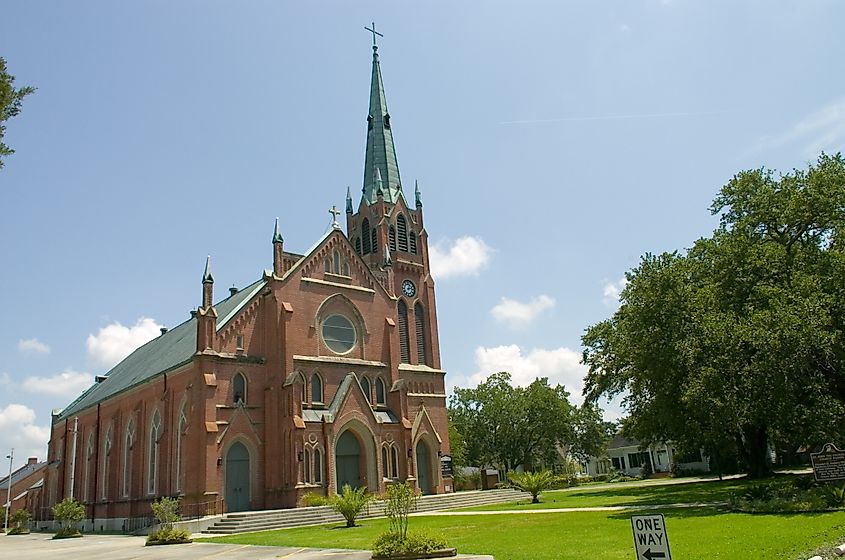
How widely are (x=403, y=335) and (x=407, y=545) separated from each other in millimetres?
34649

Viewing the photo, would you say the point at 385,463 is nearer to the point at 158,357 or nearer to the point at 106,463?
the point at 158,357

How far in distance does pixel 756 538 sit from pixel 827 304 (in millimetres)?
12526

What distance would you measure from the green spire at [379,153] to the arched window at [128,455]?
23921 millimetres

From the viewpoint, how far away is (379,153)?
2180 inches

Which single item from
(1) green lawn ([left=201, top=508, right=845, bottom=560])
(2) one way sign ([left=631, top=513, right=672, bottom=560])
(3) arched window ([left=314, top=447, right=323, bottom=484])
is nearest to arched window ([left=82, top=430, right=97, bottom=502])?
(3) arched window ([left=314, top=447, right=323, bottom=484])

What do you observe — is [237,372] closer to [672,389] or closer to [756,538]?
[672,389]

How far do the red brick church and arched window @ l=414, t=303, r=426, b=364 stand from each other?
8 cm

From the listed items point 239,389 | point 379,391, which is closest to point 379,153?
point 379,391

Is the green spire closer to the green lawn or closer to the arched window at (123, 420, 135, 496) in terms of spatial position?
the arched window at (123, 420, 135, 496)

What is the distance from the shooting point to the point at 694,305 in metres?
29.0

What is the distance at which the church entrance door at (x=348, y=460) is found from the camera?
40938 millimetres

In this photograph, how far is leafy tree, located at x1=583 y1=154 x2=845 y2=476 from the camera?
23.4 meters

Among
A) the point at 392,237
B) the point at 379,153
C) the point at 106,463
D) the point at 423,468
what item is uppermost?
the point at 379,153

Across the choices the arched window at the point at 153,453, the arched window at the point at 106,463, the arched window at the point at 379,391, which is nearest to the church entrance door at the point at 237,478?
the arched window at the point at 153,453
